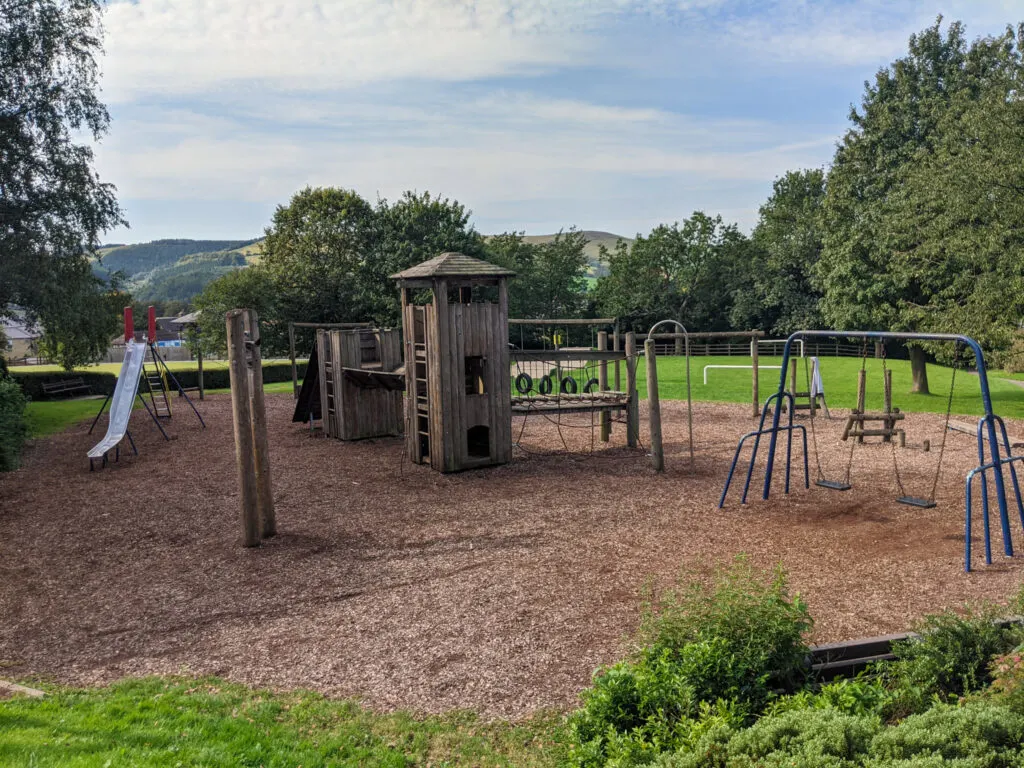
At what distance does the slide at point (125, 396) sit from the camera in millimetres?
15905

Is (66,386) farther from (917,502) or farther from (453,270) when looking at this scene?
(917,502)

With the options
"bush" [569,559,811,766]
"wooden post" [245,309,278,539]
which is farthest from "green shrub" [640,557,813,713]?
"wooden post" [245,309,278,539]

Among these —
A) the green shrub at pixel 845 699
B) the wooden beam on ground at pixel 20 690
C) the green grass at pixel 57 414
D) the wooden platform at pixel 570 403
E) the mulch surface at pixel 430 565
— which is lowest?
the mulch surface at pixel 430 565

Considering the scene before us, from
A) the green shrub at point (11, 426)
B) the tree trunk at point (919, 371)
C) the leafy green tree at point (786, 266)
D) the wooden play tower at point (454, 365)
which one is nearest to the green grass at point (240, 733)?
the wooden play tower at point (454, 365)

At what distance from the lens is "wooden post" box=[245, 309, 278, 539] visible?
971 centimetres

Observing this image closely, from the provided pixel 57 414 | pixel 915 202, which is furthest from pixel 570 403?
pixel 57 414

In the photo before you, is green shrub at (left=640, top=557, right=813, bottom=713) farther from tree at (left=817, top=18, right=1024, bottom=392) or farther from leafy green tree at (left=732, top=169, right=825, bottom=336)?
leafy green tree at (left=732, top=169, right=825, bottom=336)

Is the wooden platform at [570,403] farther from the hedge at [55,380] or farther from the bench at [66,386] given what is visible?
the bench at [66,386]

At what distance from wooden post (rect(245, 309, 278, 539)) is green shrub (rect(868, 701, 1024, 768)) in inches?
291

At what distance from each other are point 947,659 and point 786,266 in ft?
173

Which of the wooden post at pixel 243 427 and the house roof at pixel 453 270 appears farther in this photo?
the house roof at pixel 453 270

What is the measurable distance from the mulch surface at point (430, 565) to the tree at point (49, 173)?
10.5 m

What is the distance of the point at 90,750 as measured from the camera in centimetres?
449

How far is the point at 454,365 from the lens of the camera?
13.3 metres
